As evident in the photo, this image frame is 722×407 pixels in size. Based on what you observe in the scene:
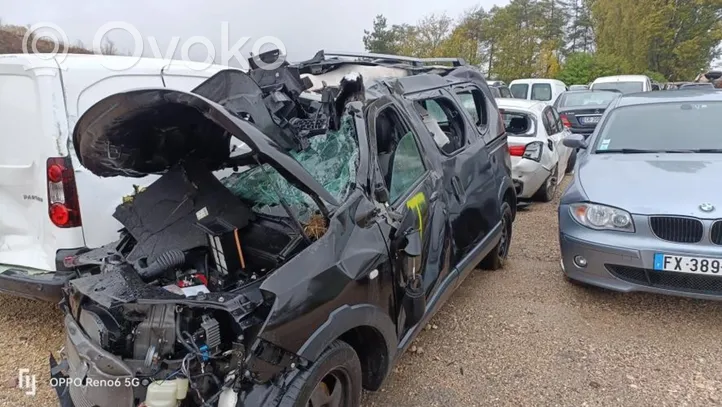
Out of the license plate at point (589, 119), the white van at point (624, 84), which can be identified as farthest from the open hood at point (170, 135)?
the white van at point (624, 84)

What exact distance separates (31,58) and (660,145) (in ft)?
16.0

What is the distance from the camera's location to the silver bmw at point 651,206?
3.41 m

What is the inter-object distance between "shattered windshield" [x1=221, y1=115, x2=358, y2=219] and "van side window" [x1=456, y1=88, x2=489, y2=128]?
1.88 meters

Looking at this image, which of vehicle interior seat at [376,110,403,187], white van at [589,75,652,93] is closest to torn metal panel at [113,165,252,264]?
vehicle interior seat at [376,110,403,187]

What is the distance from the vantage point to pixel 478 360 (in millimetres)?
3281

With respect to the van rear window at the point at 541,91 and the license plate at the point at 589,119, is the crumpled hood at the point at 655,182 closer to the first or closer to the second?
the license plate at the point at 589,119

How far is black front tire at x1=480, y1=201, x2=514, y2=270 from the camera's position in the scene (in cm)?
457

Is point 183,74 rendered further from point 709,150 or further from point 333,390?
point 709,150

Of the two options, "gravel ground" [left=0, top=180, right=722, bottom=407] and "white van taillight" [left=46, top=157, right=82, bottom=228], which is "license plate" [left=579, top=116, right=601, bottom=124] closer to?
"gravel ground" [left=0, top=180, right=722, bottom=407]

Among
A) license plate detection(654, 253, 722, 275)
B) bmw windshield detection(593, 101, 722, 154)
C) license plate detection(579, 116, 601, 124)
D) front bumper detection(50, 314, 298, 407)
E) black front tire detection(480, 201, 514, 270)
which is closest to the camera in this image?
front bumper detection(50, 314, 298, 407)

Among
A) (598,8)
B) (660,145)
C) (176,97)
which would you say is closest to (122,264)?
(176,97)

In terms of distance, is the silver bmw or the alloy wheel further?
the silver bmw

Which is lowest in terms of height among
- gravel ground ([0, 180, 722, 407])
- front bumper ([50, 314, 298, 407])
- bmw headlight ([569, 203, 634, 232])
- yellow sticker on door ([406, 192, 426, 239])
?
gravel ground ([0, 180, 722, 407])

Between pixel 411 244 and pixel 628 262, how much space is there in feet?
6.55
